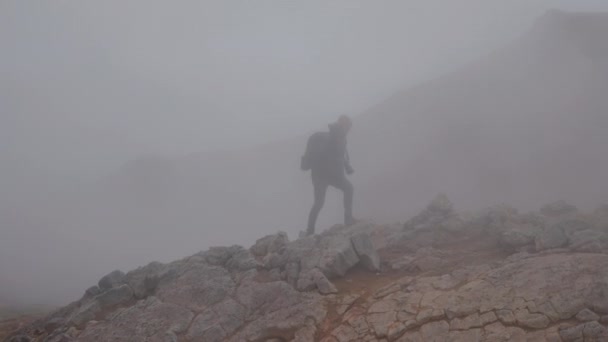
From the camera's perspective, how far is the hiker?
11.6 meters

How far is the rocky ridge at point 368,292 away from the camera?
5.95 m

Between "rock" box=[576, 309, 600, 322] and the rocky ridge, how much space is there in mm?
14

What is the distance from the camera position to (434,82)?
134ft

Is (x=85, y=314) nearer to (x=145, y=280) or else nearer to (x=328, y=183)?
(x=145, y=280)

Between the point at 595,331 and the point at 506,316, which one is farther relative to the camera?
the point at 506,316

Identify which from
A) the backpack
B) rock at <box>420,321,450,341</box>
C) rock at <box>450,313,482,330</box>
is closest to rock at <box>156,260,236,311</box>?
rock at <box>420,321,450,341</box>

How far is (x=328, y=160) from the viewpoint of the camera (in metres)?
11.7

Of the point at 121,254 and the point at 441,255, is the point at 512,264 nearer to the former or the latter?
the point at 441,255

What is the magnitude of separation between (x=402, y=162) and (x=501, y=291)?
2765cm

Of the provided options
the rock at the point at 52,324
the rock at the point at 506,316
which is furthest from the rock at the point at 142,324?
the rock at the point at 506,316

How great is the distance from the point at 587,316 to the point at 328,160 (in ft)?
23.0

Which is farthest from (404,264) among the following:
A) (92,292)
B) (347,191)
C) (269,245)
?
(92,292)

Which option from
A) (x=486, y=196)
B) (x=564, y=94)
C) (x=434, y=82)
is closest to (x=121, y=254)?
(x=434, y=82)

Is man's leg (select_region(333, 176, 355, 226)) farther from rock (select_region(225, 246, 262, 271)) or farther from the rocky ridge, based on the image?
rock (select_region(225, 246, 262, 271))
